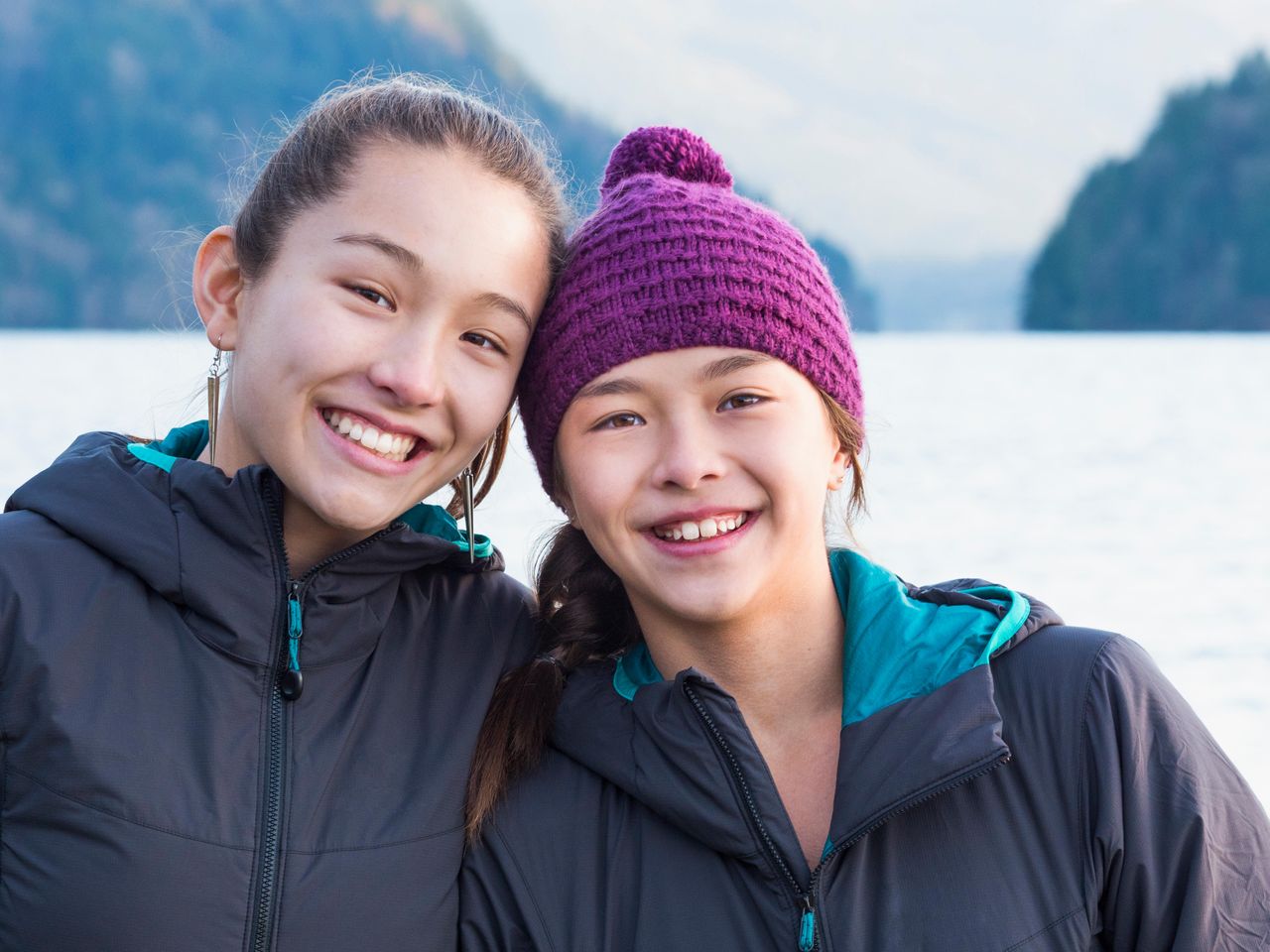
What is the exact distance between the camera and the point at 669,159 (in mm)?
2537

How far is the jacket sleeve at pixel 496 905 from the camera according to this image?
217 centimetres

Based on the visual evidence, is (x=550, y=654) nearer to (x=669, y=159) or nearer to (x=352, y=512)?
(x=352, y=512)

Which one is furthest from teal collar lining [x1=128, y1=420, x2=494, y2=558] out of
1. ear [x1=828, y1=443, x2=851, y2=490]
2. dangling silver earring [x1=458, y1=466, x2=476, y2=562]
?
ear [x1=828, y1=443, x2=851, y2=490]

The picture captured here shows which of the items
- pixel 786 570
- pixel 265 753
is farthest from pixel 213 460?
pixel 786 570

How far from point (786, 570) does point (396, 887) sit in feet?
2.77

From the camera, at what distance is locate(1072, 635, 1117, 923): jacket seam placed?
1992 mm

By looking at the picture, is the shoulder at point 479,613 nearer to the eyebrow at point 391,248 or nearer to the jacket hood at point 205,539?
the jacket hood at point 205,539

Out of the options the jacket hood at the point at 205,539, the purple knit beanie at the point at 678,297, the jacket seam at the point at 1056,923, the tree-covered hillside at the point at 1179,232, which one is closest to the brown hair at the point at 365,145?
the purple knit beanie at the point at 678,297

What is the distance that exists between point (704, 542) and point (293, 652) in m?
0.70

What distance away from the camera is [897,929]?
A: 77.5 inches

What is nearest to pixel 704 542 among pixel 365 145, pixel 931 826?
pixel 931 826

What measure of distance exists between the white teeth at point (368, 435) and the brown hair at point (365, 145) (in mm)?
307

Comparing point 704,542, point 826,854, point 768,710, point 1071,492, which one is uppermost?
point 1071,492

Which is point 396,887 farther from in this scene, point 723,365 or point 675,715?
point 723,365
